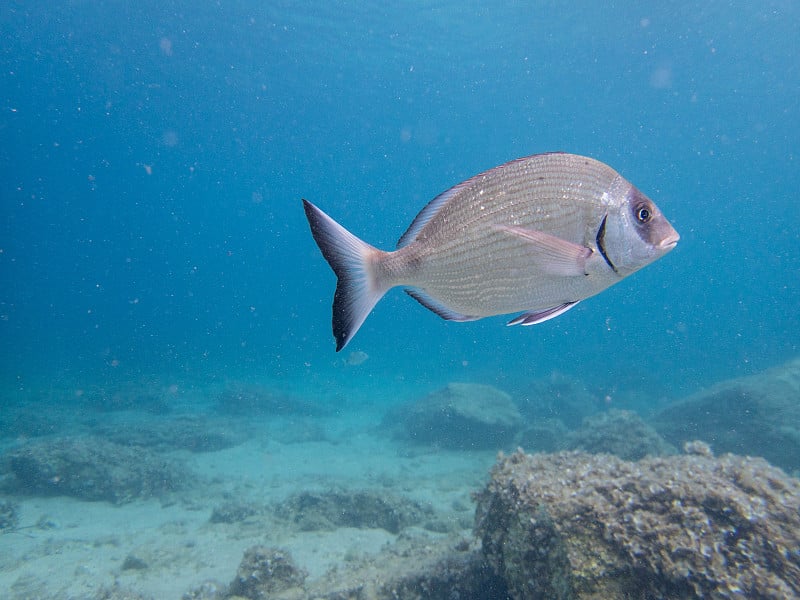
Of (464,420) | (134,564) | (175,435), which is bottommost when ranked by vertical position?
(134,564)

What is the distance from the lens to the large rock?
9.41 m

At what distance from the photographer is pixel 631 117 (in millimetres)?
56656

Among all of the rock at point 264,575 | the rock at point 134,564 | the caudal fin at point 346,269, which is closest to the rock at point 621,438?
the rock at point 264,575

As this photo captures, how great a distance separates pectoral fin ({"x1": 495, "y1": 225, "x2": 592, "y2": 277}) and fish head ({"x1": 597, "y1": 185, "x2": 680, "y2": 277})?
9cm

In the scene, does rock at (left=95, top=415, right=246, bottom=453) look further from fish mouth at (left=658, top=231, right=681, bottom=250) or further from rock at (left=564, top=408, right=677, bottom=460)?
fish mouth at (left=658, top=231, right=681, bottom=250)

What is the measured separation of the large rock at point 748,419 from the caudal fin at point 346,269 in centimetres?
1221

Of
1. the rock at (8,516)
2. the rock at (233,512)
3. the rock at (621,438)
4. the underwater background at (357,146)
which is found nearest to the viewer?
the rock at (8,516)

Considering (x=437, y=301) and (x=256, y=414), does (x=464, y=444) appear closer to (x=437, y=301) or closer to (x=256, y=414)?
(x=256, y=414)

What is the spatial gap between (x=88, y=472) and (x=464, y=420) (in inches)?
390

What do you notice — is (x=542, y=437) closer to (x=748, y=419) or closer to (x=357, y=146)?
(x=748, y=419)

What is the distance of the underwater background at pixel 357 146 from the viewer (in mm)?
32875

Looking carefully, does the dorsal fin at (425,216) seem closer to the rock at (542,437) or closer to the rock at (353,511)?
the rock at (353,511)

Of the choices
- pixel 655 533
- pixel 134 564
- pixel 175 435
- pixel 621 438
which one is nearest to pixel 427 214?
pixel 655 533

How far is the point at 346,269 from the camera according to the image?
123 cm
